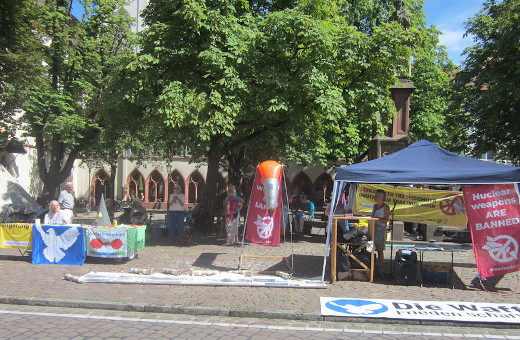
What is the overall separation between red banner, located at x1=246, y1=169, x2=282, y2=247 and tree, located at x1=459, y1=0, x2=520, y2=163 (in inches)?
568

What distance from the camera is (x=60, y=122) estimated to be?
1809 cm

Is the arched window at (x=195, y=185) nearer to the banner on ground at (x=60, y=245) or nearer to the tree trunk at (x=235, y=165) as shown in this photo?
the tree trunk at (x=235, y=165)

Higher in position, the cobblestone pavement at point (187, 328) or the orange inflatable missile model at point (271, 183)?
the orange inflatable missile model at point (271, 183)

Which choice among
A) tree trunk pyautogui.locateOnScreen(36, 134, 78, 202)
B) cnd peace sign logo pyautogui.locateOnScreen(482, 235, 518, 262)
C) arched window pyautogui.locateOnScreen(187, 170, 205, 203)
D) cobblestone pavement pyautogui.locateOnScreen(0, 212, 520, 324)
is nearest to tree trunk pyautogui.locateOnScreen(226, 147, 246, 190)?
tree trunk pyautogui.locateOnScreen(36, 134, 78, 202)

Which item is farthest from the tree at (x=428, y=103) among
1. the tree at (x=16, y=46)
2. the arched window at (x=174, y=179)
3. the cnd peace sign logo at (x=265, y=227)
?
the tree at (x=16, y=46)

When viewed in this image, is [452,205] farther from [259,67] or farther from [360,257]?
A: [259,67]

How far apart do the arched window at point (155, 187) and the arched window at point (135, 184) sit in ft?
2.38

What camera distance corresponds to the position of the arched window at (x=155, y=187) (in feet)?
116

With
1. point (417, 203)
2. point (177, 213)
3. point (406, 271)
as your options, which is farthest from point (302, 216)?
point (406, 271)

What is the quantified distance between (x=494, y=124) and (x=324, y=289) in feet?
55.3

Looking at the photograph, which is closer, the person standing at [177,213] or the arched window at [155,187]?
the person standing at [177,213]

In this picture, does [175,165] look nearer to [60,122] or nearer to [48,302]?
[60,122]

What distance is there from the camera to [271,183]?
934 centimetres

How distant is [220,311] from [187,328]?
782 millimetres
